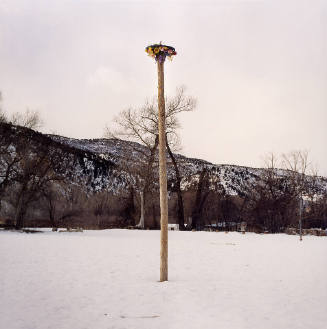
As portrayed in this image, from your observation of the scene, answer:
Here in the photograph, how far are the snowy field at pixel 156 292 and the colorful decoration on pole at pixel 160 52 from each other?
533 centimetres

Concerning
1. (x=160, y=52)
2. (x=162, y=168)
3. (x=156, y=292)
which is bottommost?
(x=156, y=292)

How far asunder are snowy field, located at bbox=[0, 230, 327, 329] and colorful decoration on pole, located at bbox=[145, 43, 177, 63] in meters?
5.33

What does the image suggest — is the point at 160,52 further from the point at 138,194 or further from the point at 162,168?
the point at 138,194

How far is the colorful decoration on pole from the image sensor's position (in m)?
8.81

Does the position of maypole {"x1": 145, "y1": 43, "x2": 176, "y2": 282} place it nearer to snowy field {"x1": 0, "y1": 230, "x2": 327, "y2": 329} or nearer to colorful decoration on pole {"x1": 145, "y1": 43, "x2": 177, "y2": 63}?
colorful decoration on pole {"x1": 145, "y1": 43, "x2": 177, "y2": 63}

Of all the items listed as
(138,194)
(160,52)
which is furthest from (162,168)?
(138,194)

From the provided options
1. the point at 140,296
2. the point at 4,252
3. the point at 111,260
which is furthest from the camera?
the point at 4,252

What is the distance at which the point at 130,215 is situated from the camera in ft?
117

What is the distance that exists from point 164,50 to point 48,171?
21.9 m

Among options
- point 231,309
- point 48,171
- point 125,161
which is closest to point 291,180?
point 125,161

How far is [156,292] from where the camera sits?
790cm

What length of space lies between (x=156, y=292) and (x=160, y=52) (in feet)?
17.9

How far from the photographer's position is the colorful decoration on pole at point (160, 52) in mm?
8812

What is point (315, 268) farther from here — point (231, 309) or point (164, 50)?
point (164, 50)
